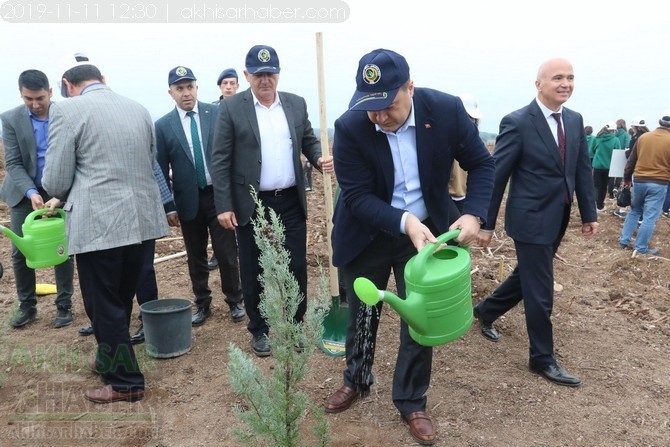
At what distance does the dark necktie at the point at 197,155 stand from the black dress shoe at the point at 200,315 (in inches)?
41.8

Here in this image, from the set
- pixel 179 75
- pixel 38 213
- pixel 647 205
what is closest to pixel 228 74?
pixel 179 75

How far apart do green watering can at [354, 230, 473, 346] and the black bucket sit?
Answer: 201 cm

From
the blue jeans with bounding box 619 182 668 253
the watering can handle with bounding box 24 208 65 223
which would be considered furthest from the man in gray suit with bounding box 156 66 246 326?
the blue jeans with bounding box 619 182 668 253

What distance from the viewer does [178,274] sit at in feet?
18.5

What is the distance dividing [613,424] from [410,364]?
4.00ft

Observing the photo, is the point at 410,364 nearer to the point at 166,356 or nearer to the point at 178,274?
the point at 166,356

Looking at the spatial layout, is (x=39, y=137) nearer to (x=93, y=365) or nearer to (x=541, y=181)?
(x=93, y=365)

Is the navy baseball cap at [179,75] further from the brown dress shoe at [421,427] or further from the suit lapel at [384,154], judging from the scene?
the brown dress shoe at [421,427]

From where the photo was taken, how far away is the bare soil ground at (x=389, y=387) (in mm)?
2797

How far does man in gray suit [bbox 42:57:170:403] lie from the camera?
9.19ft

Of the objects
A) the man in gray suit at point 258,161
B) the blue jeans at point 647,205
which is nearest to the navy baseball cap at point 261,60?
the man in gray suit at point 258,161

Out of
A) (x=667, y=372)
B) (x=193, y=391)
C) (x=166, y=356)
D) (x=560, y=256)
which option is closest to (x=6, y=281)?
(x=166, y=356)

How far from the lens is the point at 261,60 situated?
11.0ft

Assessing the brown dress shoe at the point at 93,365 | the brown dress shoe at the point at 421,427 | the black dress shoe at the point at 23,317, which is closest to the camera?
the brown dress shoe at the point at 421,427
